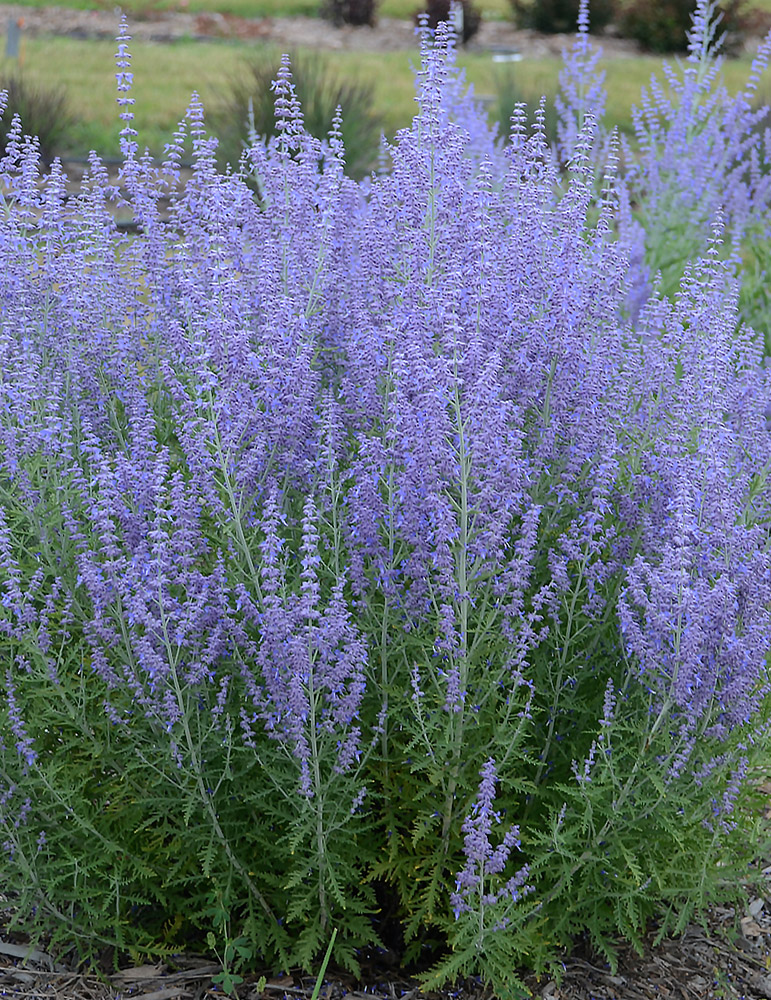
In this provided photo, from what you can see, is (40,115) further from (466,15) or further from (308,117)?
(466,15)

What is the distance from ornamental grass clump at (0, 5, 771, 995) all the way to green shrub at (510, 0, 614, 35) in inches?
986

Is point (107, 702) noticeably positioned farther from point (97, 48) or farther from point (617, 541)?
point (97, 48)

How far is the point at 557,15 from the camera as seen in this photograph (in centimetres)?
2653

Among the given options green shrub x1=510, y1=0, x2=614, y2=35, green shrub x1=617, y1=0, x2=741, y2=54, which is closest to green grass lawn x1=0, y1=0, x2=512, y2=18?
green shrub x1=510, y1=0, x2=614, y2=35

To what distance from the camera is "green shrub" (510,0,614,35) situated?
86.2ft

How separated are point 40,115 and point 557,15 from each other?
673 inches

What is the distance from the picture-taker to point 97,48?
68.7 feet

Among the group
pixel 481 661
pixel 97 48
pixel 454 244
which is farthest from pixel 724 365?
pixel 97 48

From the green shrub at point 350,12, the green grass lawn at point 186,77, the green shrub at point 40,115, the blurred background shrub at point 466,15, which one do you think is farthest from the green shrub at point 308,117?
the green shrub at point 350,12

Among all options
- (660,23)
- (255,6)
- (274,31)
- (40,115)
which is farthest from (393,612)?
(255,6)

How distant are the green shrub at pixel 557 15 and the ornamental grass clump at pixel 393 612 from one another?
2504cm

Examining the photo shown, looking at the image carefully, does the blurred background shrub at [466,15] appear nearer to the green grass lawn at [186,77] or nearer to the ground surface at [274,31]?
the ground surface at [274,31]

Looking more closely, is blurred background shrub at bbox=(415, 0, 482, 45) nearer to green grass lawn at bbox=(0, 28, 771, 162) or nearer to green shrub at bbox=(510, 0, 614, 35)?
green grass lawn at bbox=(0, 28, 771, 162)

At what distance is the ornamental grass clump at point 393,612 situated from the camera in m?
2.84
